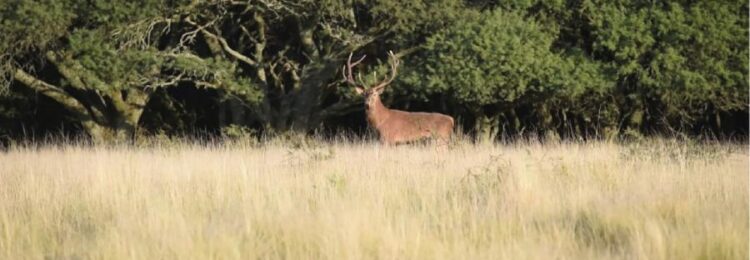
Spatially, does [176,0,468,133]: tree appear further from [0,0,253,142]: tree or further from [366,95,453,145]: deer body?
[366,95,453,145]: deer body

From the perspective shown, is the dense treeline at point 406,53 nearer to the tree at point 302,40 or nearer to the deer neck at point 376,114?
the tree at point 302,40

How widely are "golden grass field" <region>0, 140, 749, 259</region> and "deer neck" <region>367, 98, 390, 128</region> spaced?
2.72 m

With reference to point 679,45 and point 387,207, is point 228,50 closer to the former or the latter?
point 679,45

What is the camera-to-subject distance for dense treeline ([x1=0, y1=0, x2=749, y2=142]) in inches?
531

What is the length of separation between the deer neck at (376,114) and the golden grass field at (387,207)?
272 centimetres

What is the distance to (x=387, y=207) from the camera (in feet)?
20.5

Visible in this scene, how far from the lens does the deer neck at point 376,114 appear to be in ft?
39.6

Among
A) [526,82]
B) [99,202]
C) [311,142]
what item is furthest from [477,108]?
[99,202]

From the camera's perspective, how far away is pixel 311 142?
1127cm

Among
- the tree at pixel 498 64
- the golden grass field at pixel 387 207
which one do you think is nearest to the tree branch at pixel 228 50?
the tree at pixel 498 64

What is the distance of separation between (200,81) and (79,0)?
2.32m

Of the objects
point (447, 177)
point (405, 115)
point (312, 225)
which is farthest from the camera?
point (405, 115)

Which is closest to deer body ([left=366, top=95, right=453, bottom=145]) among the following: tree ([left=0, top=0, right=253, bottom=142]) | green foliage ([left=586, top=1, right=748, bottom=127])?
green foliage ([left=586, top=1, right=748, bottom=127])

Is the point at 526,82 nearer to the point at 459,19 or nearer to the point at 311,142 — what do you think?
the point at 459,19
